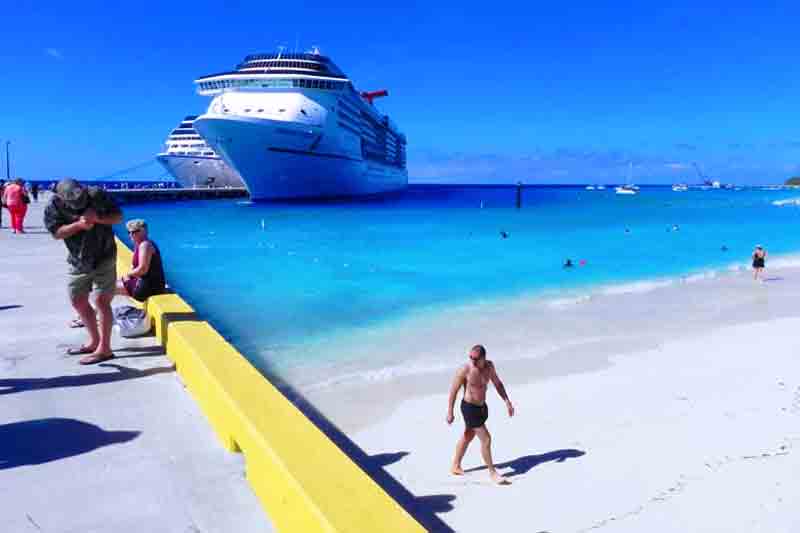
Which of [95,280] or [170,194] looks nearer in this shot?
[95,280]

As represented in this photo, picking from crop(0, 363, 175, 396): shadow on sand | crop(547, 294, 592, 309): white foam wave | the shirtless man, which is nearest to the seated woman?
crop(0, 363, 175, 396): shadow on sand

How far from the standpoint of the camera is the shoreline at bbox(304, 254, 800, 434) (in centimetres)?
644

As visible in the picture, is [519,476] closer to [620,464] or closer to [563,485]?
[563,485]

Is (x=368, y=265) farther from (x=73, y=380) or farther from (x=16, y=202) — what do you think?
(x=73, y=380)

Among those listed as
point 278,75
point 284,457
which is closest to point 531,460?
point 284,457

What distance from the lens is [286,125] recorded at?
4238 cm

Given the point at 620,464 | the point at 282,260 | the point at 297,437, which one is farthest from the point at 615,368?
the point at 282,260

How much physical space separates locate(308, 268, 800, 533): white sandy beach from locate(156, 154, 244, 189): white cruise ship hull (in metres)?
64.8

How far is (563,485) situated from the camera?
4.30 m

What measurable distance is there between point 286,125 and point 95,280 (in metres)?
39.6

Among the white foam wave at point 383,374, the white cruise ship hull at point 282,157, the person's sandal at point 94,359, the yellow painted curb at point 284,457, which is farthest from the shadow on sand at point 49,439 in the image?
the white cruise ship hull at point 282,157

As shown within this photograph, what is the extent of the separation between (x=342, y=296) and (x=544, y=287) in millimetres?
5140

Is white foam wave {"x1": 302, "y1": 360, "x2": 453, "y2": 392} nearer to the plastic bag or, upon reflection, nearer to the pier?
the plastic bag

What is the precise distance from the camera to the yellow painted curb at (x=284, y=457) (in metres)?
2.27
